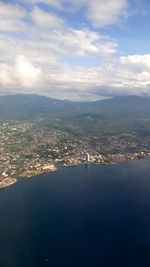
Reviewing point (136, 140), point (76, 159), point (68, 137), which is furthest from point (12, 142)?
point (136, 140)

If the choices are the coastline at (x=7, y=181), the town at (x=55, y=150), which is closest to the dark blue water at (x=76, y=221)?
the coastline at (x=7, y=181)

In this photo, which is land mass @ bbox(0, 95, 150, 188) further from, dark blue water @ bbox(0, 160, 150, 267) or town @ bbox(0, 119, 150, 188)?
dark blue water @ bbox(0, 160, 150, 267)

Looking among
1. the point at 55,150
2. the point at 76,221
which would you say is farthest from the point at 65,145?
the point at 76,221

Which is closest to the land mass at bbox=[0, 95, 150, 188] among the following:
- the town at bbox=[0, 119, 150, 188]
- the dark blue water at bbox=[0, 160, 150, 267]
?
the town at bbox=[0, 119, 150, 188]

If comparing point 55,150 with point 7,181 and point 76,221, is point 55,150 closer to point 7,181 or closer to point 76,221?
point 7,181

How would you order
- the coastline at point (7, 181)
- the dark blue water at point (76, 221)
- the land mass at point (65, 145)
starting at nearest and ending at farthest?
the dark blue water at point (76, 221), the coastline at point (7, 181), the land mass at point (65, 145)

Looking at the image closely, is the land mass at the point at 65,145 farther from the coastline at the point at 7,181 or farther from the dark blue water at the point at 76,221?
the dark blue water at the point at 76,221
